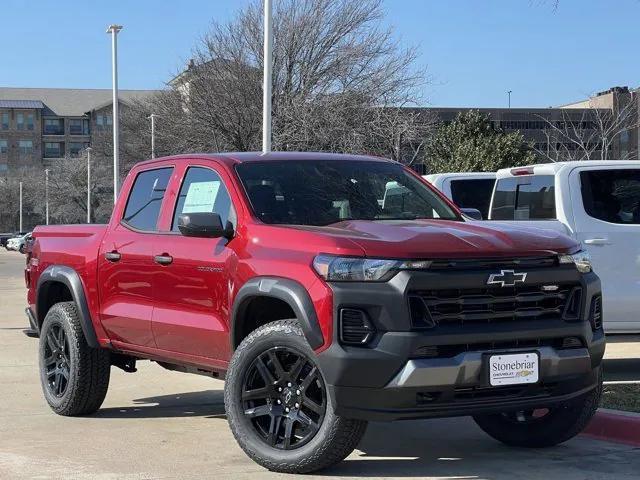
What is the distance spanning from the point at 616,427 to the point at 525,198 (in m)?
3.95

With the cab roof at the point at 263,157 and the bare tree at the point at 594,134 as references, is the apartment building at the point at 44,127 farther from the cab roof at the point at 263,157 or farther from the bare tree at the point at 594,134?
the cab roof at the point at 263,157

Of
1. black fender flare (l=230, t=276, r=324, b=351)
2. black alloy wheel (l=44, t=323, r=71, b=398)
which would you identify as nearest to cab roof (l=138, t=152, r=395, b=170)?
black fender flare (l=230, t=276, r=324, b=351)

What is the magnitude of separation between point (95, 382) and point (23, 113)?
12551cm

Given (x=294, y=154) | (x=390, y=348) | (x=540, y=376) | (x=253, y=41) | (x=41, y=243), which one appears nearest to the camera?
(x=390, y=348)

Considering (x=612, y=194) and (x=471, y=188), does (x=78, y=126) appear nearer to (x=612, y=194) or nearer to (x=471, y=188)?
(x=471, y=188)

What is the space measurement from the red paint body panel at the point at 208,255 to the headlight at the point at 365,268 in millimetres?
40

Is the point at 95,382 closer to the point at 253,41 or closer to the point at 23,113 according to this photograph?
the point at 253,41

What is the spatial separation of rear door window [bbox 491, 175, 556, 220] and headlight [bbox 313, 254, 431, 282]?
493cm

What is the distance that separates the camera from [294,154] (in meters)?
7.25

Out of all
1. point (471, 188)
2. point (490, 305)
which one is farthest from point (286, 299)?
point (471, 188)

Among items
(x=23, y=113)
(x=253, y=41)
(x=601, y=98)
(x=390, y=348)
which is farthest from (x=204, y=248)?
(x=23, y=113)

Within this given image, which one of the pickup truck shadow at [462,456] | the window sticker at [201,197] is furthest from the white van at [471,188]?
the window sticker at [201,197]

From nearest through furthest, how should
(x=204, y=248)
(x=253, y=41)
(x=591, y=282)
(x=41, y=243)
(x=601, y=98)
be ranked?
(x=591, y=282) < (x=204, y=248) < (x=41, y=243) < (x=253, y=41) < (x=601, y=98)

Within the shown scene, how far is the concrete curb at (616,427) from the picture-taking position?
23.0 feet
